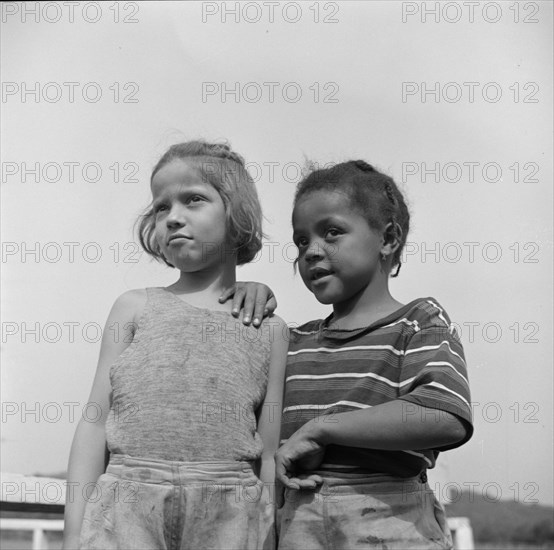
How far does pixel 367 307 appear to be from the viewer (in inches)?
57.8

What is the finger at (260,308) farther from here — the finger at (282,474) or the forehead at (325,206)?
the finger at (282,474)

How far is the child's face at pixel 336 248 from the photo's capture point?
145 centimetres

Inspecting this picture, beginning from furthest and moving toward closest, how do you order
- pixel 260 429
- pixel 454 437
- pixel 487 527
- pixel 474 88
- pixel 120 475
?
pixel 487 527, pixel 474 88, pixel 260 429, pixel 120 475, pixel 454 437

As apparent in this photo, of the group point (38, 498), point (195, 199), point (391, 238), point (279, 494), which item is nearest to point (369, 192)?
point (391, 238)

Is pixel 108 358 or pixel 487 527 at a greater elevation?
pixel 108 358

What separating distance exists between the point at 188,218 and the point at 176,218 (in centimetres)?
2

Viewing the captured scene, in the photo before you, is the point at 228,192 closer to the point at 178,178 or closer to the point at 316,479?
the point at 178,178

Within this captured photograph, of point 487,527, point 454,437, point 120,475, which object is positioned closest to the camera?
point 454,437

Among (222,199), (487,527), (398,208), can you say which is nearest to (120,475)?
(222,199)

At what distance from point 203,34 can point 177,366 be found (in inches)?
41.2

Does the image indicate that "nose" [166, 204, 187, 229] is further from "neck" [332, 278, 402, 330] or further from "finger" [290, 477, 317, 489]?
"finger" [290, 477, 317, 489]

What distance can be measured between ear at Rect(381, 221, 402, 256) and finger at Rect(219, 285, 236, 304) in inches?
11.4

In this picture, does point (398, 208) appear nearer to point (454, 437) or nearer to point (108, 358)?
point (454, 437)

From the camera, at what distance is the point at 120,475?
136 cm
